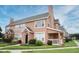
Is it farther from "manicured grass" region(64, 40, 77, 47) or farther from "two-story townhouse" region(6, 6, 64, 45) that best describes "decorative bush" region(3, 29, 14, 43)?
"manicured grass" region(64, 40, 77, 47)

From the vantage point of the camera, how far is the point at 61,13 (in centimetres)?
376

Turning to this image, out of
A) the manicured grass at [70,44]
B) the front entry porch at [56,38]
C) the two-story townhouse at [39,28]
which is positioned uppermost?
the two-story townhouse at [39,28]

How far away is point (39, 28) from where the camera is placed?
379cm

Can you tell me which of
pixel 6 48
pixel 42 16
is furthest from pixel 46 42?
pixel 6 48

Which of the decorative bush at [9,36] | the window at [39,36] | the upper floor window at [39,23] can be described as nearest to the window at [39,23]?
the upper floor window at [39,23]

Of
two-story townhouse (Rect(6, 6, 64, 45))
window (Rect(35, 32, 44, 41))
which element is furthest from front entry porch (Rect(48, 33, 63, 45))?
window (Rect(35, 32, 44, 41))

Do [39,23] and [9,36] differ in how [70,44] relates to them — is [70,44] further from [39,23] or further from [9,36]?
[9,36]

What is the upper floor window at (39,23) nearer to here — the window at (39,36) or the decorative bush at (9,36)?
the window at (39,36)

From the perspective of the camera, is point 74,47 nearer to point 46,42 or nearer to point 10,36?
point 46,42

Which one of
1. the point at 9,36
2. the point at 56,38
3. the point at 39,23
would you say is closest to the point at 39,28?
the point at 39,23

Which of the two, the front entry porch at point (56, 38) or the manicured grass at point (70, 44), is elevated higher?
the front entry porch at point (56, 38)

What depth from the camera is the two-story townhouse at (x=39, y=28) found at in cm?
374

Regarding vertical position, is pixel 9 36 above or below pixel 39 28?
below

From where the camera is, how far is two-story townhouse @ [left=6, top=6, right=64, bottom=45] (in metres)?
3.74
